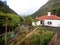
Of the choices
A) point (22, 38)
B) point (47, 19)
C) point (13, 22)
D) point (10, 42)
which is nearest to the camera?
point (13, 22)

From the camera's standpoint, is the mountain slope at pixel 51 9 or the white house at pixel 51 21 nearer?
the white house at pixel 51 21

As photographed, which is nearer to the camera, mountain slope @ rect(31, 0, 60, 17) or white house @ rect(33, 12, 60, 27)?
white house @ rect(33, 12, 60, 27)

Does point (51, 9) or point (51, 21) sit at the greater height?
point (51, 9)

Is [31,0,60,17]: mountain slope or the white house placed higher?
[31,0,60,17]: mountain slope

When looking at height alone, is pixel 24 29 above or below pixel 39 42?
above

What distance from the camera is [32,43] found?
7.83m

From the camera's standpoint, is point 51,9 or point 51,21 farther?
point 51,9

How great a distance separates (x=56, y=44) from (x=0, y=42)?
360cm

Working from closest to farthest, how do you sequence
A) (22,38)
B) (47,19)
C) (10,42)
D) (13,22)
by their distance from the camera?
(13,22) < (10,42) < (22,38) < (47,19)

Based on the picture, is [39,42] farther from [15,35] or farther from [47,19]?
[47,19]

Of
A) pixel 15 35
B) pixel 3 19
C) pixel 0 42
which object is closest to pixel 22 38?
pixel 15 35

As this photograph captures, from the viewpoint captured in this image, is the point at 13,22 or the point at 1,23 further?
the point at 1,23

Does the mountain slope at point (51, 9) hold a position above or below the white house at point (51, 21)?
above

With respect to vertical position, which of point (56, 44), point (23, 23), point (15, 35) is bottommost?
point (56, 44)
